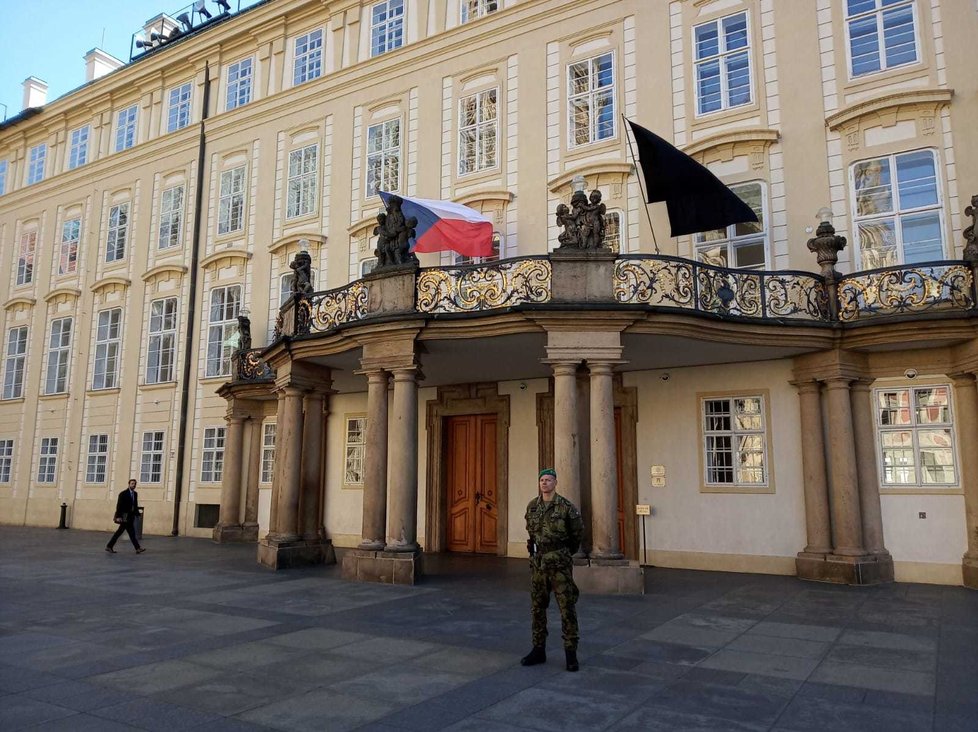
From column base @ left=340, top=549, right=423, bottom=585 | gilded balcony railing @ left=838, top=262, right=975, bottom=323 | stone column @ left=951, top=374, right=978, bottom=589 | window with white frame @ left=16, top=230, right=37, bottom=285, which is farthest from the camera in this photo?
window with white frame @ left=16, top=230, right=37, bottom=285

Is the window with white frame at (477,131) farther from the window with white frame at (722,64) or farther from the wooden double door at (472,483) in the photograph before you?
the wooden double door at (472,483)

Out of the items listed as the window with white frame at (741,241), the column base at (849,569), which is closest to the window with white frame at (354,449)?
the window with white frame at (741,241)

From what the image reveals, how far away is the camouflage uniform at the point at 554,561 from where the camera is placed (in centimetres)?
668

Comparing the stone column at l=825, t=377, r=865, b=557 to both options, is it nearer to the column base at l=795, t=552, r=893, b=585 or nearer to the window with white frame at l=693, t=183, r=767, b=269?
the column base at l=795, t=552, r=893, b=585

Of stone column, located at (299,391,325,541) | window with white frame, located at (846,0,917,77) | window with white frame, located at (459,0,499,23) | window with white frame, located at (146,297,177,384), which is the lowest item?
stone column, located at (299,391,325,541)

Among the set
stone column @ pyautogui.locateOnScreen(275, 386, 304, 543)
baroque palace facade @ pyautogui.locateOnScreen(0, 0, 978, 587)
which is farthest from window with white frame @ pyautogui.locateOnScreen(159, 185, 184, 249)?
stone column @ pyautogui.locateOnScreen(275, 386, 304, 543)

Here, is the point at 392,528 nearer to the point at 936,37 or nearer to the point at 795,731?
the point at 795,731

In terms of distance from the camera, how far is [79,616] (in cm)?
931

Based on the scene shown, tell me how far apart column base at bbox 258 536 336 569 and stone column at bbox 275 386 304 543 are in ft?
0.46

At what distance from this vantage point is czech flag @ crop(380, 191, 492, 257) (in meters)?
15.1

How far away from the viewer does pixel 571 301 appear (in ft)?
37.9

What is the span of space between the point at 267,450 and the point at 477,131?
997 centimetres

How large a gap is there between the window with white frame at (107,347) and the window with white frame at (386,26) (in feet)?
40.0

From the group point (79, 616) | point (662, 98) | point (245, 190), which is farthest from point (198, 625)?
point (245, 190)
